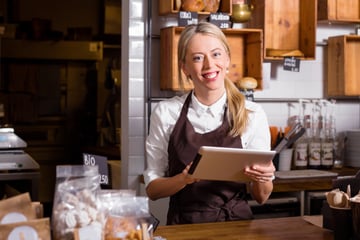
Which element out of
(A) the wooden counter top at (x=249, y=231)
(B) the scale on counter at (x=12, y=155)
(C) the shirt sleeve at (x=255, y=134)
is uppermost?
(C) the shirt sleeve at (x=255, y=134)

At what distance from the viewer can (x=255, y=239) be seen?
6.89ft

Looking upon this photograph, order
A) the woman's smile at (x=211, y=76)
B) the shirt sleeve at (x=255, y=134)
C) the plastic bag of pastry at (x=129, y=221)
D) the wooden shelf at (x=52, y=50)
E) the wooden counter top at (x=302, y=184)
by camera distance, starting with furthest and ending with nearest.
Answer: the wooden shelf at (x=52, y=50) → the wooden counter top at (x=302, y=184) → the shirt sleeve at (x=255, y=134) → the woman's smile at (x=211, y=76) → the plastic bag of pastry at (x=129, y=221)

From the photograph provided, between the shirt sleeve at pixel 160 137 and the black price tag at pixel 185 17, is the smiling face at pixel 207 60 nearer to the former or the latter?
the shirt sleeve at pixel 160 137

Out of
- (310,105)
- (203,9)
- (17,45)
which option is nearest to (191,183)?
(203,9)

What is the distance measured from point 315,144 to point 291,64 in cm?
56

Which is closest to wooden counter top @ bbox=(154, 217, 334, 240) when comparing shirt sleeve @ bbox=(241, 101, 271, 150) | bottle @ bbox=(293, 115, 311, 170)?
shirt sleeve @ bbox=(241, 101, 271, 150)

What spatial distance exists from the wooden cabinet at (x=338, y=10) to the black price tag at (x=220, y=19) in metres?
0.76

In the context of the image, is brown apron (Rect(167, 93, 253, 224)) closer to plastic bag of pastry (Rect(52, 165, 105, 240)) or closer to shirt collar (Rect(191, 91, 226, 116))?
shirt collar (Rect(191, 91, 226, 116))

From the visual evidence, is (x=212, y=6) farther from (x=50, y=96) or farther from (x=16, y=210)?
(x=50, y=96)

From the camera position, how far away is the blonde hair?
2564mm

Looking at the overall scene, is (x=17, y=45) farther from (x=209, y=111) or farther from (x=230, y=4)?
(x=209, y=111)

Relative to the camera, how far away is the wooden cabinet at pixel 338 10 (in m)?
4.43

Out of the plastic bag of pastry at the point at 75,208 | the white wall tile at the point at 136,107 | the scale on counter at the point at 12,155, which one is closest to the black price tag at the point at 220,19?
the white wall tile at the point at 136,107

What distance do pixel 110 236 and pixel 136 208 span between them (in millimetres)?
102
